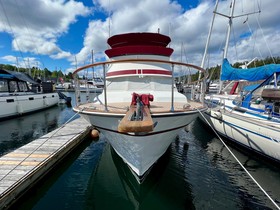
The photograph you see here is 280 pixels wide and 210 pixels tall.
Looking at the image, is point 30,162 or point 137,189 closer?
point 137,189

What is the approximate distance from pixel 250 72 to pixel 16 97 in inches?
705

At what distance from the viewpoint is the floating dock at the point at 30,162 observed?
14.4ft

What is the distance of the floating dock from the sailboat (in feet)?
16.8

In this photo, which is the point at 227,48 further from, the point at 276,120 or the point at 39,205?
the point at 39,205

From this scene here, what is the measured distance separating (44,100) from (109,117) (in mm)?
20043

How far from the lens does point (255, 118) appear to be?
7.71 meters

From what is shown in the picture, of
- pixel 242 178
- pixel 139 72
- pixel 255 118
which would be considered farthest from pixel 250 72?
pixel 139 72

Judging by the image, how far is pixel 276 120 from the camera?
22.6 feet

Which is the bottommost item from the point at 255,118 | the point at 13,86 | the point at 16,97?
the point at 255,118

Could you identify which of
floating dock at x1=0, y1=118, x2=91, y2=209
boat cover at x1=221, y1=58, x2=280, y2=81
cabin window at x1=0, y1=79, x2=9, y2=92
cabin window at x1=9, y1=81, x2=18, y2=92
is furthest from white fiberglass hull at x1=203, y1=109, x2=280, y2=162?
cabin window at x1=9, y1=81, x2=18, y2=92

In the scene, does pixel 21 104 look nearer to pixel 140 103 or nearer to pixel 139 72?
pixel 139 72

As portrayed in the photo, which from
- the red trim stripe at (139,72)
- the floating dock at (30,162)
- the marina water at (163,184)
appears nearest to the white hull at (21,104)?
the floating dock at (30,162)

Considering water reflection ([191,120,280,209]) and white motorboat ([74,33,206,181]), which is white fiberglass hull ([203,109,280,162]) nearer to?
water reflection ([191,120,280,209])

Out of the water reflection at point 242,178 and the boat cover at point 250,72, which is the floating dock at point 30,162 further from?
the boat cover at point 250,72
